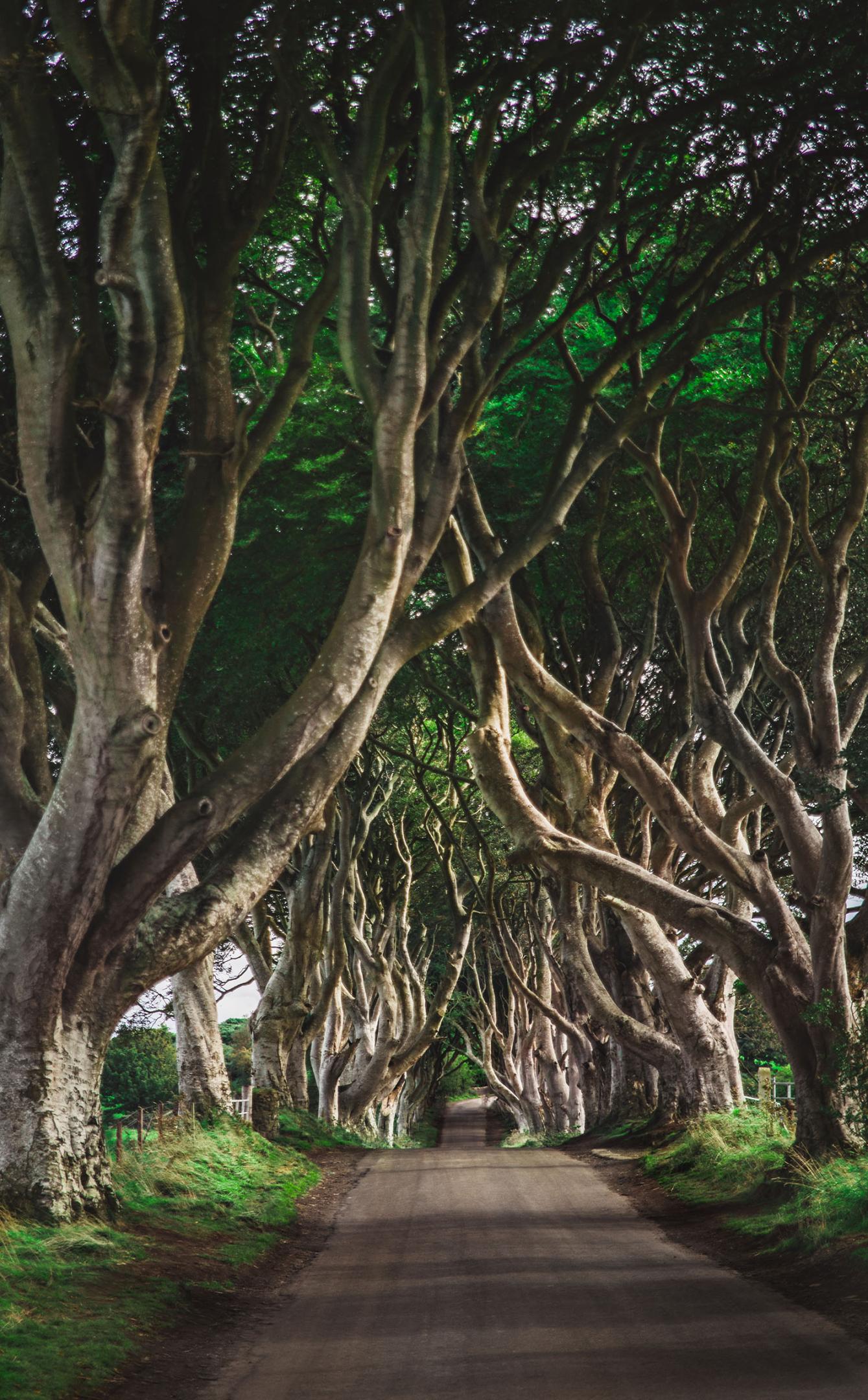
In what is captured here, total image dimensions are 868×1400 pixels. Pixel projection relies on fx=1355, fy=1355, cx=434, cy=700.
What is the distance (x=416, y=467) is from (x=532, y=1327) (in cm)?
685

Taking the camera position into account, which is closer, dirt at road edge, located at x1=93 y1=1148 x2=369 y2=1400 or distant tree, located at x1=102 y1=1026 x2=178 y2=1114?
dirt at road edge, located at x1=93 y1=1148 x2=369 y2=1400

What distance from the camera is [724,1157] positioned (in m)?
15.9

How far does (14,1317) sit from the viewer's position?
7414 millimetres

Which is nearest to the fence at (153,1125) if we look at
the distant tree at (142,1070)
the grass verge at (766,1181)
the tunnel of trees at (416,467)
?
the tunnel of trees at (416,467)

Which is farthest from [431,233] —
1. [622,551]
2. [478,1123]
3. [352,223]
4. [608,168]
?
[478,1123]

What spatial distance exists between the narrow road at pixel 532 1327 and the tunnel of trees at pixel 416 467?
2.33 meters

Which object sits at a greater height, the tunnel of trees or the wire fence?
the tunnel of trees

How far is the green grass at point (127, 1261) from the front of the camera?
6.95 meters

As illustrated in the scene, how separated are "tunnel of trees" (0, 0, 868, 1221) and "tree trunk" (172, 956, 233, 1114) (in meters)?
0.05

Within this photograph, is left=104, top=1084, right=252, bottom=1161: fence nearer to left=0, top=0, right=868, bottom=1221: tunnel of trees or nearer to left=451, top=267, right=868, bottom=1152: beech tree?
left=0, top=0, right=868, bottom=1221: tunnel of trees

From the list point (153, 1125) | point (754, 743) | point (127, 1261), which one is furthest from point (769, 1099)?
point (127, 1261)

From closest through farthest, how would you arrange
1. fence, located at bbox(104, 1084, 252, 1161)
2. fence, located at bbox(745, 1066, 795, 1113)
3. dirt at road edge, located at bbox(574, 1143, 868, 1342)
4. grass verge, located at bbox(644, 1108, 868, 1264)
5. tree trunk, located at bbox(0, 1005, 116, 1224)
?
1. dirt at road edge, located at bbox(574, 1143, 868, 1342)
2. tree trunk, located at bbox(0, 1005, 116, 1224)
3. grass verge, located at bbox(644, 1108, 868, 1264)
4. fence, located at bbox(104, 1084, 252, 1161)
5. fence, located at bbox(745, 1066, 795, 1113)

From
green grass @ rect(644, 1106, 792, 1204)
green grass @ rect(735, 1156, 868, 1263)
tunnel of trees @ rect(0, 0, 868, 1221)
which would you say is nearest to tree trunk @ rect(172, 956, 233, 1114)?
tunnel of trees @ rect(0, 0, 868, 1221)

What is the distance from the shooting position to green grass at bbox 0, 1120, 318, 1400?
695cm
